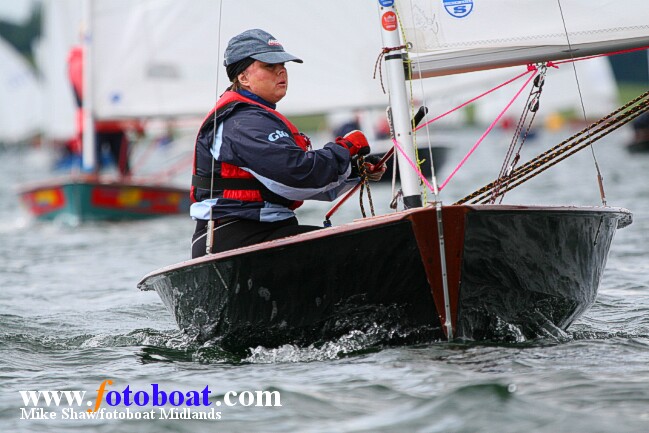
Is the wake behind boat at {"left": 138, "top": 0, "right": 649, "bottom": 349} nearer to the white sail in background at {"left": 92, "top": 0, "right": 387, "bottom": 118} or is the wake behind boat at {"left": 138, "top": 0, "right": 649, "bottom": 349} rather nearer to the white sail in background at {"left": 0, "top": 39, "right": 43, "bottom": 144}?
the white sail in background at {"left": 92, "top": 0, "right": 387, "bottom": 118}

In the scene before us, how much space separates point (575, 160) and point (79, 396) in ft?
72.2

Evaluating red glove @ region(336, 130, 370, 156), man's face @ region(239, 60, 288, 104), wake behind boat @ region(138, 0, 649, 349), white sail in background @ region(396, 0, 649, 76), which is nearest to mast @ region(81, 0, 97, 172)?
wake behind boat @ region(138, 0, 649, 349)

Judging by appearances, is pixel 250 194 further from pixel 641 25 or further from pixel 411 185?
pixel 641 25

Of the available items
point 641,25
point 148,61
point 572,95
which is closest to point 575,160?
point 572,95

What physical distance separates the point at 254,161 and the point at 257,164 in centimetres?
2

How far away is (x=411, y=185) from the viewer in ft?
13.5

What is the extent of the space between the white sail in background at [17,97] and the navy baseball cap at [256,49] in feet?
113

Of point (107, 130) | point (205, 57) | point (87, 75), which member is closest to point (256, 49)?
point (205, 57)

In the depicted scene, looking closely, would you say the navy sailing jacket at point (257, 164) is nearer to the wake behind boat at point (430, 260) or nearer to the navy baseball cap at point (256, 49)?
the navy baseball cap at point (256, 49)

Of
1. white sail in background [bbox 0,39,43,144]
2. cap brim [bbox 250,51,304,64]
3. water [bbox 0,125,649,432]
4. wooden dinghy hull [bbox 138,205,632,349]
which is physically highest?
white sail in background [bbox 0,39,43,144]

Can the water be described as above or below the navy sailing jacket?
below

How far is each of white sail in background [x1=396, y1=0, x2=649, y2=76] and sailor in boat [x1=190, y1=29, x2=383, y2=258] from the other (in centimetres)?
47

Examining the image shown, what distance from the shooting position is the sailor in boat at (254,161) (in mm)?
4137

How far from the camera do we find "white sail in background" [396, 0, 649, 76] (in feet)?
14.2
